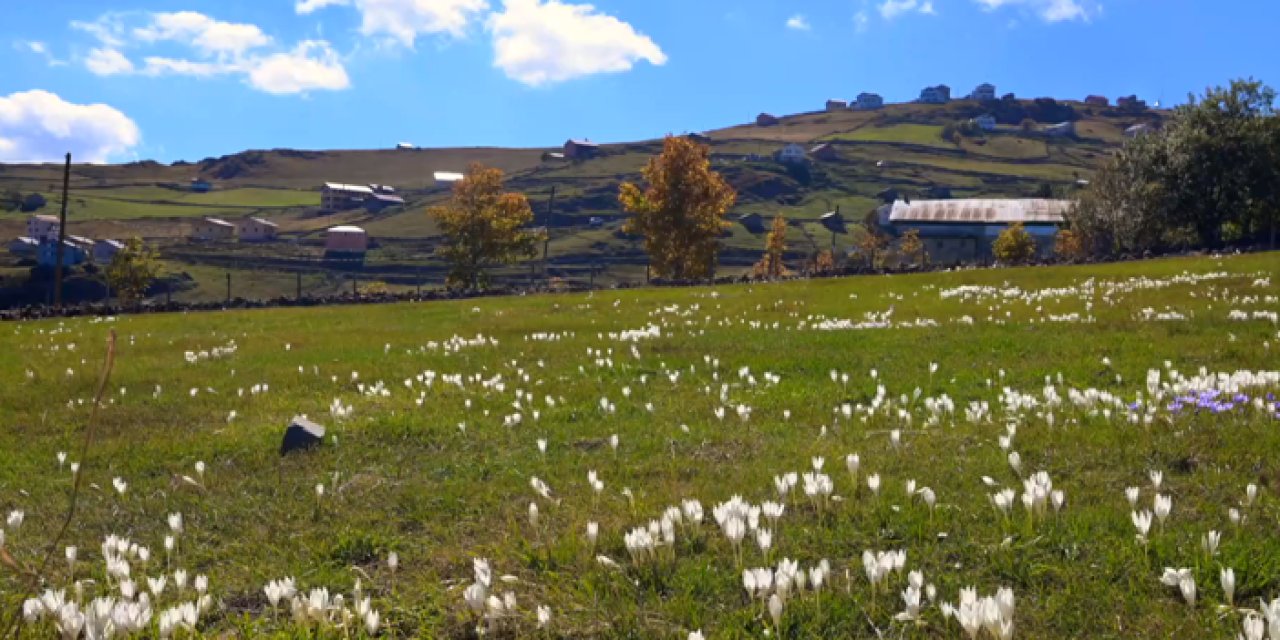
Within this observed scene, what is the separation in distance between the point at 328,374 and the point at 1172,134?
58096 millimetres

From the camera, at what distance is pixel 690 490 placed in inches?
276

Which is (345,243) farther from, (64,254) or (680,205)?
(680,205)

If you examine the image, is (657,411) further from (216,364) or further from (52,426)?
(216,364)

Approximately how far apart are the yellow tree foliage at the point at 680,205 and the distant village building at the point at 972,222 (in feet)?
213

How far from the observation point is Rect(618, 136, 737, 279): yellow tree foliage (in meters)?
70.5

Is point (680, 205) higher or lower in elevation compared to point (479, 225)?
higher

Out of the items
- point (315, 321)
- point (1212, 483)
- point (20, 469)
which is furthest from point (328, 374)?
point (315, 321)

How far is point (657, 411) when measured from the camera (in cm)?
1084

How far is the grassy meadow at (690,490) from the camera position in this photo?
4.73m

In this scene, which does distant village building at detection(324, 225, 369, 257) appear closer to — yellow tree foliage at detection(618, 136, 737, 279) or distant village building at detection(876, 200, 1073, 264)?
distant village building at detection(876, 200, 1073, 264)

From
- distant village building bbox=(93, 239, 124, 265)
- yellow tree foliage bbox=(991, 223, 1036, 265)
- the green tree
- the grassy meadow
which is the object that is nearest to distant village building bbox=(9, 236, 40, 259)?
distant village building bbox=(93, 239, 124, 265)

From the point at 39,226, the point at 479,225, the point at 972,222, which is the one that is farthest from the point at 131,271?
the point at 39,226

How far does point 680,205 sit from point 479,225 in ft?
62.5

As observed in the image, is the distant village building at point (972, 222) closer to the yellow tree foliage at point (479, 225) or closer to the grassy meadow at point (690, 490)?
the yellow tree foliage at point (479, 225)
